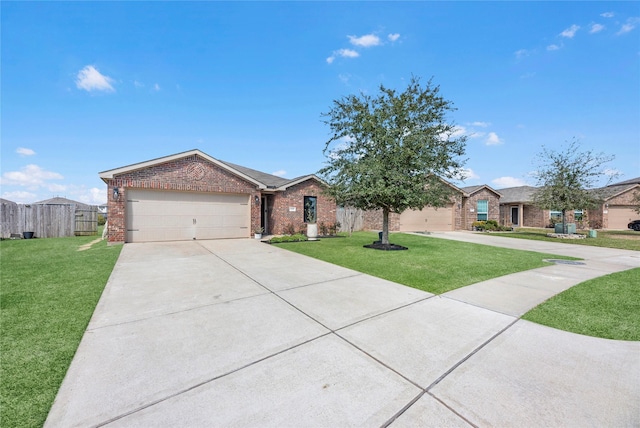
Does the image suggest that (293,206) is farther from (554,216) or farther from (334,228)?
(554,216)

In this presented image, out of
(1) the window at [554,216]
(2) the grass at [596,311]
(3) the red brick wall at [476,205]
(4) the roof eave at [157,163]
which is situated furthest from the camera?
(1) the window at [554,216]

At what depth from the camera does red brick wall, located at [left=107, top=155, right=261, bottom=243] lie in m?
10.3

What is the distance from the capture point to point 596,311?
378cm

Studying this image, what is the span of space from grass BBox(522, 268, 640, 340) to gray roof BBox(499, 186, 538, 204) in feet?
77.5

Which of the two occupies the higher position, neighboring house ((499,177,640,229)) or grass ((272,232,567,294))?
neighboring house ((499,177,640,229))

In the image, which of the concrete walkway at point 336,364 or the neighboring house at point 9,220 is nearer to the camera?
the concrete walkway at point 336,364

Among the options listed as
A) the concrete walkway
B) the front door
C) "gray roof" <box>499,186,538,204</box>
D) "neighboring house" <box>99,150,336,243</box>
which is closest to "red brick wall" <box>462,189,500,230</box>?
"gray roof" <box>499,186,538,204</box>

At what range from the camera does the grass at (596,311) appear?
3205 mm

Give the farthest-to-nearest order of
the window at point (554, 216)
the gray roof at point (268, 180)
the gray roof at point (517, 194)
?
1. the gray roof at point (517, 194)
2. the window at point (554, 216)
3. the gray roof at point (268, 180)

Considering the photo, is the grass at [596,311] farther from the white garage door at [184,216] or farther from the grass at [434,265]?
the white garage door at [184,216]

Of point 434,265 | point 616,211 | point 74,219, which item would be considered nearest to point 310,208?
point 434,265

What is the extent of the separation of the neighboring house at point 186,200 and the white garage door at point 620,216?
2931 centimetres

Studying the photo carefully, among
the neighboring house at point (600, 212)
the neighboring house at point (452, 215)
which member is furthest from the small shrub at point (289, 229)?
the neighboring house at point (600, 212)

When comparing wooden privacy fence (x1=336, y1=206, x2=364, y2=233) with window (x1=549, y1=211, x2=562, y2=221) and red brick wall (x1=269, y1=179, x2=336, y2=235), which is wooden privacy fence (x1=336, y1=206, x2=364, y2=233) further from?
window (x1=549, y1=211, x2=562, y2=221)
